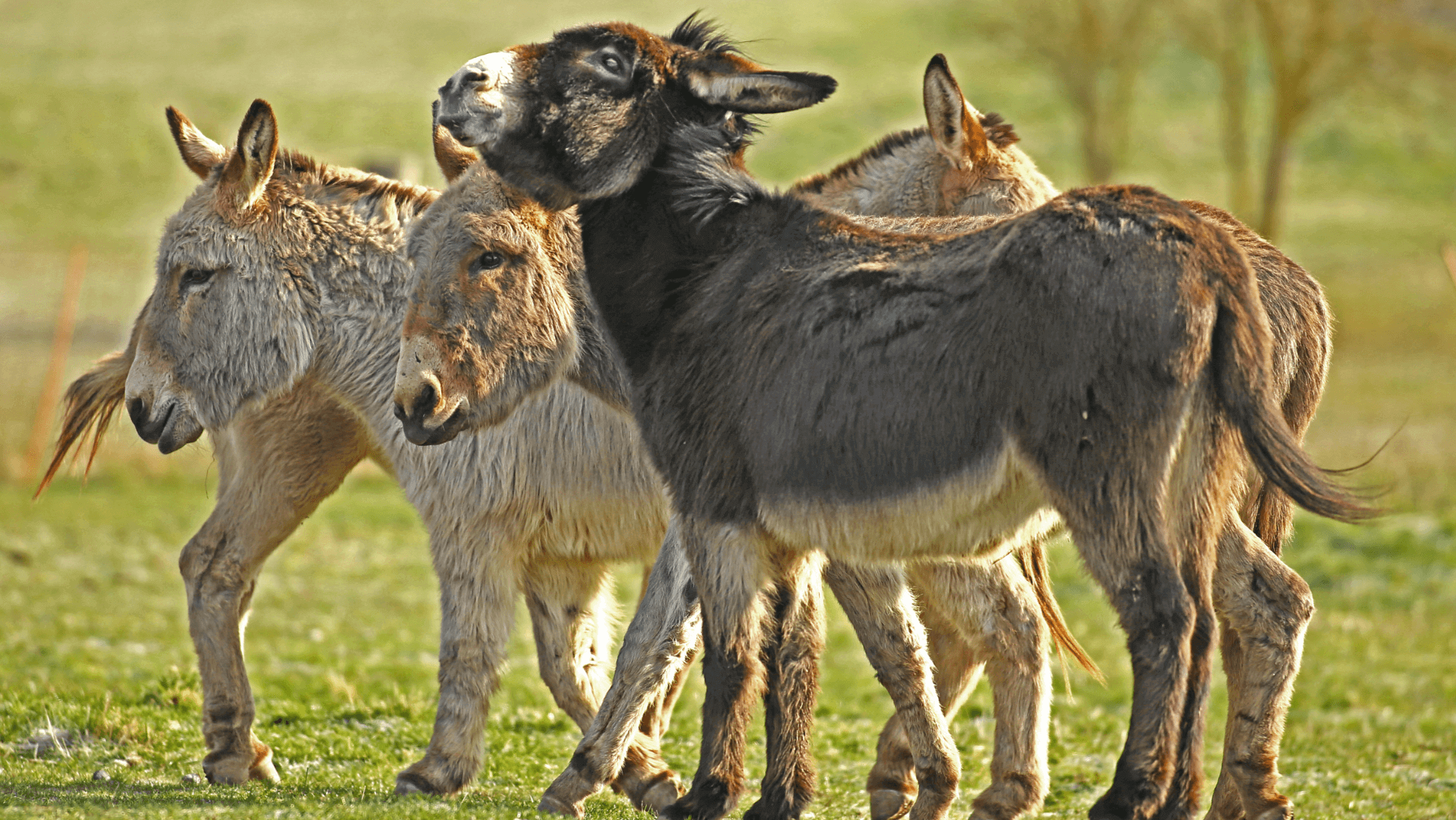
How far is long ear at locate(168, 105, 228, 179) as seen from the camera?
618 cm

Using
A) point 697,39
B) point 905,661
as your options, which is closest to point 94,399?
point 697,39

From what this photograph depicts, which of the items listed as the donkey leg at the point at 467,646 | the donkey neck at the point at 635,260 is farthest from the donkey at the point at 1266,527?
the donkey leg at the point at 467,646

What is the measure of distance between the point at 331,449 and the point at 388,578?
717 cm

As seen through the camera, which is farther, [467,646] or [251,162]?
[251,162]

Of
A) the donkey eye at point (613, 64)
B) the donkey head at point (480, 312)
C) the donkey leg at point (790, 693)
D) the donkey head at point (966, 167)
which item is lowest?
the donkey leg at point (790, 693)

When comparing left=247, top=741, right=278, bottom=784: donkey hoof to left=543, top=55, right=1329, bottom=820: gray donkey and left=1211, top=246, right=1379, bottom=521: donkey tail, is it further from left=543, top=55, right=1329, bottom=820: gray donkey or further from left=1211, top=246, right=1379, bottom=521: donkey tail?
left=1211, top=246, right=1379, bottom=521: donkey tail

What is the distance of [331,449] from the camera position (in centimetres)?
636

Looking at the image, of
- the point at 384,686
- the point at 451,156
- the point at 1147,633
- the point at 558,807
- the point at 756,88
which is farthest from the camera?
the point at 384,686

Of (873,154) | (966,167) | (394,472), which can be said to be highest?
(873,154)

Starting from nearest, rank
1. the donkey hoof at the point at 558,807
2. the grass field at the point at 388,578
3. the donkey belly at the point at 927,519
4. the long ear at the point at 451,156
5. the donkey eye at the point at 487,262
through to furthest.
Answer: the donkey belly at the point at 927,519 → the donkey eye at the point at 487,262 → the donkey hoof at the point at 558,807 → the long ear at the point at 451,156 → the grass field at the point at 388,578

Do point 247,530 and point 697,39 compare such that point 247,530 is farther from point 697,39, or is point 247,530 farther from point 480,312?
point 697,39

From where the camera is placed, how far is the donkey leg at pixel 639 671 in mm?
5027

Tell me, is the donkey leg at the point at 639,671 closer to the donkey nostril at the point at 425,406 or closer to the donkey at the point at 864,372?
the donkey at the point at 864,372

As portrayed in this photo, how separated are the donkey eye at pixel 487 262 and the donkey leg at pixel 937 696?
2.20m
